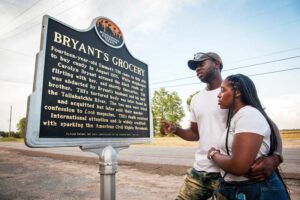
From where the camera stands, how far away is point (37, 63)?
190 centimetres

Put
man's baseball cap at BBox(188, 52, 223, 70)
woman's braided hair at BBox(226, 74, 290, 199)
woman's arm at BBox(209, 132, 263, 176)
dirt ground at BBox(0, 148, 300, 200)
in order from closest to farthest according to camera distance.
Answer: woman's arm at BBox(209, 132, 263, 176) < woman's braided hair at BBox(226, 74, 290, 199) < man's baseball cap at BBox(188, 52, 223, 70) < dirt ground at BBox(0, 148, 300, 200)

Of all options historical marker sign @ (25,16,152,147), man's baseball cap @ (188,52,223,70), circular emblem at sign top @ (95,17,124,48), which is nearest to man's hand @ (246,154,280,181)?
man's baseball cap @ (188,52,223,70)

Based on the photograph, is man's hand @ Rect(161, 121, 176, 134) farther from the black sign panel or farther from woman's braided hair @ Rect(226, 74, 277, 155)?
woman's braided hair @ Rect(226, 74, 277, 155)

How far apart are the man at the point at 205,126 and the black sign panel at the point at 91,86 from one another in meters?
0.57

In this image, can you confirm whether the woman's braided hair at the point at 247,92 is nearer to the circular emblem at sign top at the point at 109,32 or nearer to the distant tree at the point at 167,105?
the circular emblem at sign top at the point at 109,32

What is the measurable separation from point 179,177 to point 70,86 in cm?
572

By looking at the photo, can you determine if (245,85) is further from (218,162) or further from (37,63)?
(37,63)

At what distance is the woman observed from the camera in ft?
4.75

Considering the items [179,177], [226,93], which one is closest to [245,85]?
[226,93]

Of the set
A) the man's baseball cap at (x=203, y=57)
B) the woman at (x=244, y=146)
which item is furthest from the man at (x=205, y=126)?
the woman at (x=244, y=146)

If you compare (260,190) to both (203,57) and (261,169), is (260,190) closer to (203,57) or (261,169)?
(261,169)

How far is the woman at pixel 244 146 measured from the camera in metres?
1.45

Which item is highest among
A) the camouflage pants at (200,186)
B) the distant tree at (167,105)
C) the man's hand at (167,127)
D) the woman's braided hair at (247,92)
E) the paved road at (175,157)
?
the distant tree at (167,105)

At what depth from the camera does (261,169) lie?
4.85 ft
